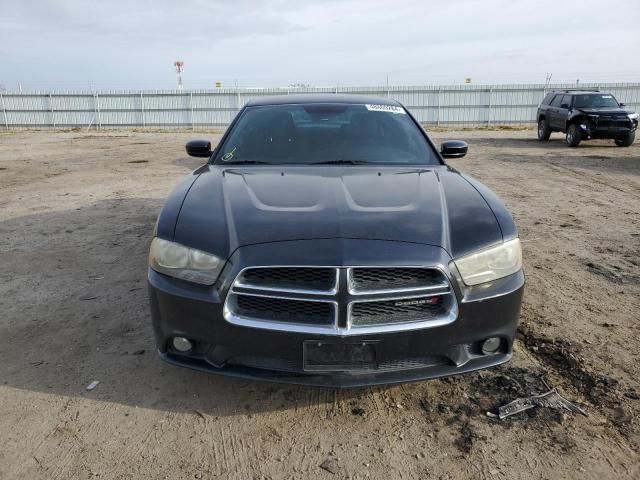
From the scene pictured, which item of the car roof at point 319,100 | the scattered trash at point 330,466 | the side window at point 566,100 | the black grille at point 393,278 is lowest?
the scattered trash at point 330,466

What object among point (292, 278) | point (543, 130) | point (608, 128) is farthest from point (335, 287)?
point (543, 130)

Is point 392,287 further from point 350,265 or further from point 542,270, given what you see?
point 542,270

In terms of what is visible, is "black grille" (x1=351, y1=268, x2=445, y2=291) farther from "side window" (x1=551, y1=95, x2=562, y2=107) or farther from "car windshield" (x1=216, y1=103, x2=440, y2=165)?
"side window" (x1=551, y1=95, x2=562, y2=107)

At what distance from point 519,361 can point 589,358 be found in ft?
1.41

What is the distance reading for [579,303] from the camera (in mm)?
4031

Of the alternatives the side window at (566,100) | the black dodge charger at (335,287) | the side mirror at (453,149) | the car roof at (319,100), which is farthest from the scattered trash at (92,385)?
the side window at (566,100)

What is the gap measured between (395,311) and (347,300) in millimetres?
247

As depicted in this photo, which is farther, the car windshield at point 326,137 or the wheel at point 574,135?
the wheel at point 574,135

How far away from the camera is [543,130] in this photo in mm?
18766

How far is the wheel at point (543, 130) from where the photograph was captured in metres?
18.5

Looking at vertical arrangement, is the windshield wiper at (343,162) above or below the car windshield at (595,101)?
below

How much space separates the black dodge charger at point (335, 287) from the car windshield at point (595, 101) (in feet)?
52.4

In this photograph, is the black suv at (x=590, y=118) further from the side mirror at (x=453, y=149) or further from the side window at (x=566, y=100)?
the side mirror at (x=453, y=149)

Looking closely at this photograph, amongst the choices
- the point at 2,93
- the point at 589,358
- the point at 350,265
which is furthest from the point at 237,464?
the point at 2,93
